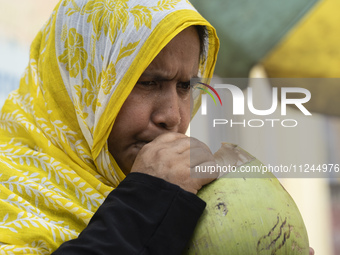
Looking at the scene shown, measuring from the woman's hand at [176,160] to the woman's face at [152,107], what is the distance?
0.14 meters

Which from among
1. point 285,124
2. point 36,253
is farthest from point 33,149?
point 285,124

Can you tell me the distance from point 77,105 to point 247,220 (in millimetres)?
676

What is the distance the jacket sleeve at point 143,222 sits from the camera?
3.86ft

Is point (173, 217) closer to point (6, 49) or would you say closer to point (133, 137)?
point (133, 137)

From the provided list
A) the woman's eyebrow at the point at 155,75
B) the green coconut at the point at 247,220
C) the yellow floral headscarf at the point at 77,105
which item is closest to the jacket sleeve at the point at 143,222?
the green coconut at the point at 247,220

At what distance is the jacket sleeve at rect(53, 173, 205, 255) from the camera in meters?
1.18

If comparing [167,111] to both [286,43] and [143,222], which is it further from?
[286,43]

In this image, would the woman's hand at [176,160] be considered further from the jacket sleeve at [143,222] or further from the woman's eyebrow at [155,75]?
the woman's eyebrow at [155,75]

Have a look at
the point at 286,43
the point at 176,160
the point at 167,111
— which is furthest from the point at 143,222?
the point at 286,43

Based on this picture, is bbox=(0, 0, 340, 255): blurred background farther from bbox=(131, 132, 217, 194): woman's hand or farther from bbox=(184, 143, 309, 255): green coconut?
bbox=(184, 143, 309, 255): green coconut

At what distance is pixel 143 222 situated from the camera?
1.20m

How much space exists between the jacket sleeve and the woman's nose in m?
0.31

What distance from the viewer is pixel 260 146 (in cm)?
155

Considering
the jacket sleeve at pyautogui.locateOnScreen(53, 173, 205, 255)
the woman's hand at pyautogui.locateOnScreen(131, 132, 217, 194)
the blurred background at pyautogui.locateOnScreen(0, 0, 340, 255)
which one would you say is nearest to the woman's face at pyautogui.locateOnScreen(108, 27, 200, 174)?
the woman's hand at pyautogui.locateOnScreen(131, 132, 217, 194)
